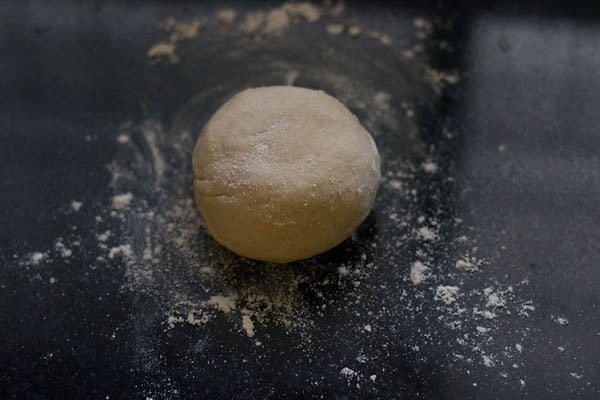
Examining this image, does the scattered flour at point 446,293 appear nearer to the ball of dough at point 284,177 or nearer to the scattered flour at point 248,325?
the ball of dough at point 284,177

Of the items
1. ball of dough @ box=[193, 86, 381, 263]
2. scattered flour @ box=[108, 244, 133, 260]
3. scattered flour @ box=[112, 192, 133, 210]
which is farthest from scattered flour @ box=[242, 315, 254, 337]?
A: scattered flour @ box=[112, 192, 133, 210]

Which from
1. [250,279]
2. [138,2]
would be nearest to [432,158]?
[250,279]

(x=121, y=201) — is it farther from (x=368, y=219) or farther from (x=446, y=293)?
(x=446, y=293)

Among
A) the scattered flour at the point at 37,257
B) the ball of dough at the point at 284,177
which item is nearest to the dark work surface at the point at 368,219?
the scattered flour at the point at 37,257

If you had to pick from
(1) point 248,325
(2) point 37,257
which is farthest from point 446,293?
(2) point 37,257

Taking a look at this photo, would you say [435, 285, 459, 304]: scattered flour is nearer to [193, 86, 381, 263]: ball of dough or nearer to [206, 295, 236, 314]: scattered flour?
[193, 86, 381, 263]: ball of dough
